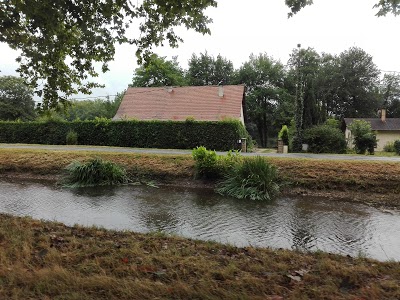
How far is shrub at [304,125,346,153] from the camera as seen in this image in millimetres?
28016

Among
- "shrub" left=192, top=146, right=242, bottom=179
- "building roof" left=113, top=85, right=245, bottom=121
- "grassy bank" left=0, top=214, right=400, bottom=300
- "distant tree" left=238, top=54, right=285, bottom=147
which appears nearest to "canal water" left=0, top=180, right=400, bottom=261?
"shrub" left=192, top=146, right=242, bottom=179

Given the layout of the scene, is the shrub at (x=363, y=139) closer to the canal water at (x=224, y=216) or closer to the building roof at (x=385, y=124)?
the building roof at (x=385, y=124)

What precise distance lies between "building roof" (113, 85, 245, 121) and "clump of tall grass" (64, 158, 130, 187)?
68.4 feet

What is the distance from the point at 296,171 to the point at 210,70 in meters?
46.4

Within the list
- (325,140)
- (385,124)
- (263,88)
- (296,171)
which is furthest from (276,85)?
(296,171)

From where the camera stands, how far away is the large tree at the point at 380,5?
557 centimetres

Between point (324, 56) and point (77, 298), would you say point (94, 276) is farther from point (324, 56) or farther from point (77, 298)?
point (324, 56)

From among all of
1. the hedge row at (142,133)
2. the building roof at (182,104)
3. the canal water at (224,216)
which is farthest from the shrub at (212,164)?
the building roof at (182,104)

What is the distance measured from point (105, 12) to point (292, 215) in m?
6.39

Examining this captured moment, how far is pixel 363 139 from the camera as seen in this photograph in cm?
2703

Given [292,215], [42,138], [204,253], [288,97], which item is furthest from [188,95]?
[204,253]

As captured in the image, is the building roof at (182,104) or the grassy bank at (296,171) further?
the building roof at (182,104)

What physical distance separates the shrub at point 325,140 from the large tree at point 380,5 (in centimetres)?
2360

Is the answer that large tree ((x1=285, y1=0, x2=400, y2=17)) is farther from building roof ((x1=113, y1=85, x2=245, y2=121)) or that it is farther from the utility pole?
building roof ((x1=113, y1=85, x2=245, y2=121))
